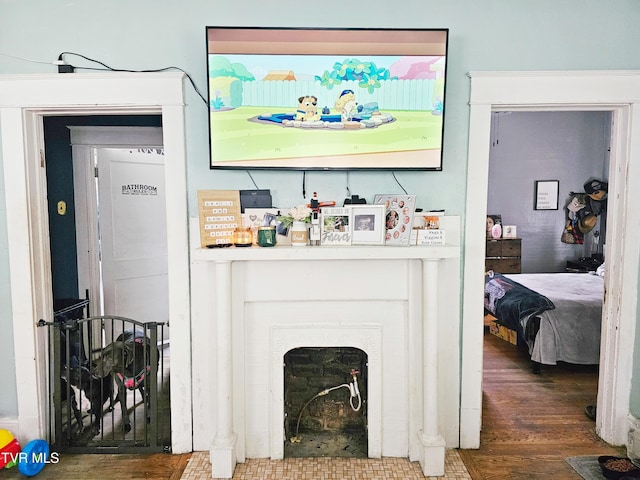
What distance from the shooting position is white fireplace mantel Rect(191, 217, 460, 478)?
96.7 inches

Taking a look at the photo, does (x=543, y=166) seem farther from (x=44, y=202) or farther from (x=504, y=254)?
(x=44, y=202)

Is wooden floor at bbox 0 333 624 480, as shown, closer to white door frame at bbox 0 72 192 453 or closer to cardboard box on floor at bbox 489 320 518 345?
white door frame at bbox 0 72 192 453

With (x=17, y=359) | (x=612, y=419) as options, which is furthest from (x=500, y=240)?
(x=17, y=359)

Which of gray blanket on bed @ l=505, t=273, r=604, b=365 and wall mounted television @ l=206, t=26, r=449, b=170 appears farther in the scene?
gray blanket on bed @ l=505, t=273, r=604, b=365

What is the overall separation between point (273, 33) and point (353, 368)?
186 centimetres

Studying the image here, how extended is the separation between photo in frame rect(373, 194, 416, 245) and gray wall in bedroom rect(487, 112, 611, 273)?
4.12 metres

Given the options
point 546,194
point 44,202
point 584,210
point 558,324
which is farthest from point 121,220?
point 584,210

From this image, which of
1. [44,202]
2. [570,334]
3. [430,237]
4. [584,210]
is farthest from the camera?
[584,210]

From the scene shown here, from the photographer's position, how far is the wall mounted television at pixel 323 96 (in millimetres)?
2309

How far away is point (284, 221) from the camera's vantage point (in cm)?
235

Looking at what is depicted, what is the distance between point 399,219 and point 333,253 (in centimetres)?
39

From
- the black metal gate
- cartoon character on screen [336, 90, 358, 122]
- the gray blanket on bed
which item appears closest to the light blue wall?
cartoon character on screen [336, 90, 358, 122]

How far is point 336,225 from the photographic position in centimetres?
235

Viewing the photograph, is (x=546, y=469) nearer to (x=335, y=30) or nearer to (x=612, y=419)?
(x=612, y=419)
